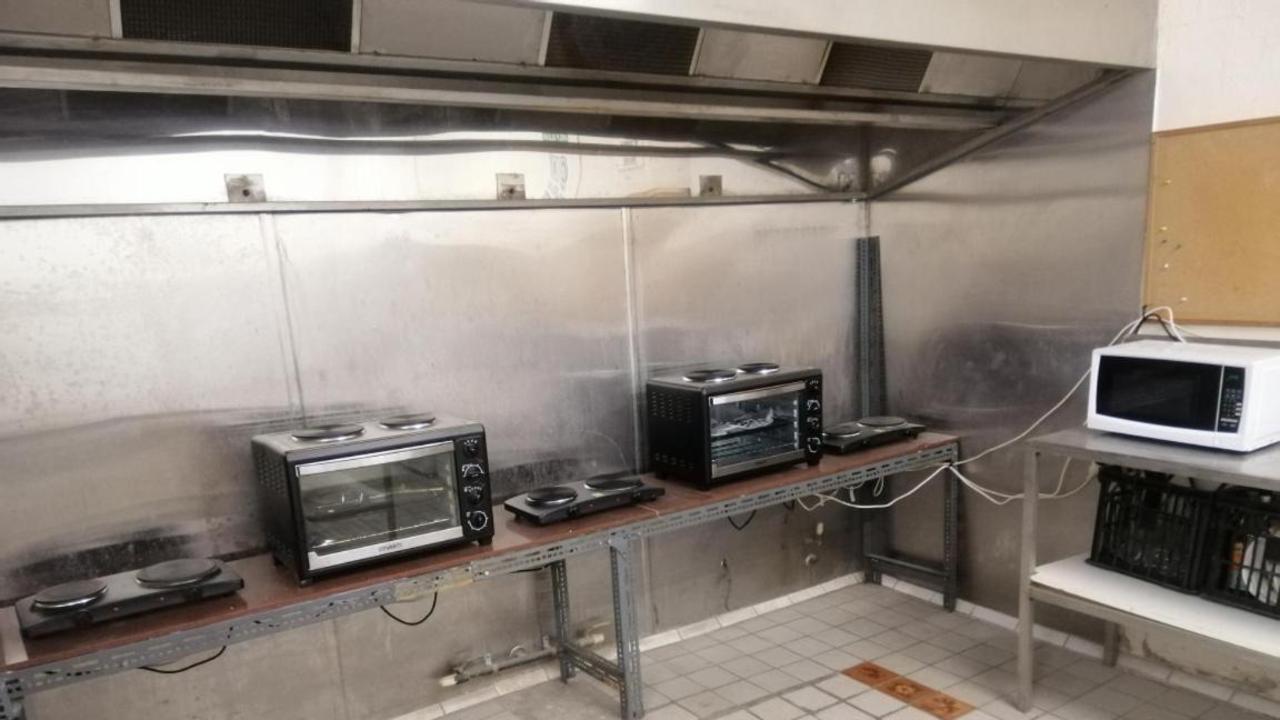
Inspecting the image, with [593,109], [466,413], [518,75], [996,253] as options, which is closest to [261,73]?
[518,75]

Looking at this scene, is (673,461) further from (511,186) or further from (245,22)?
(245,22)

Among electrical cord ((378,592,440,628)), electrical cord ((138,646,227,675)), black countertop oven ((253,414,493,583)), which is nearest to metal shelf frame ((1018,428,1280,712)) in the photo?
black countertop oven ((253,414,493,583))

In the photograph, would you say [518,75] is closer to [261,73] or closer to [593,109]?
[593,109]

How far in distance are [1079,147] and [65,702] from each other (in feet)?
12.4

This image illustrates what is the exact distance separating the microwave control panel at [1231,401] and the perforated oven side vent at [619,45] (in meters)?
1.91

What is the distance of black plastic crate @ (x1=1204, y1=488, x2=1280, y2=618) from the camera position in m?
2.09

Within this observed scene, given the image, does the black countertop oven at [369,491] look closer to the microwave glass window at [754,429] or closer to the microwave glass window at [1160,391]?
the microwave glass window at [754,429]

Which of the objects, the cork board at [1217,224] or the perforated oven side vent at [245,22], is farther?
the cork board at [1217,224]

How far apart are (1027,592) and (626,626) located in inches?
51.6

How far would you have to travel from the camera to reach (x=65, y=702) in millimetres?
2203

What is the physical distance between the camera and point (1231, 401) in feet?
6.88

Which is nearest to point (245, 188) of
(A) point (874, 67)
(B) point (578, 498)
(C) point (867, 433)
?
(B) point (578, 498)

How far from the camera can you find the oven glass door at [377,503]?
2064mm

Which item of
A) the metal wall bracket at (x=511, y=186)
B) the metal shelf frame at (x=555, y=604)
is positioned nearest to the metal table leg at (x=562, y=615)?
the metal shelf frame at (x=555, y=604)
